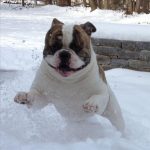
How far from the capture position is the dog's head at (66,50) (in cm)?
330

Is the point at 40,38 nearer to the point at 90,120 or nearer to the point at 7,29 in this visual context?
the point at 7,29

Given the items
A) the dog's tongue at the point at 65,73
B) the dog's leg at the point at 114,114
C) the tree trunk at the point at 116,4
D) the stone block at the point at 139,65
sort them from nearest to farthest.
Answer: the dog's tongue at the point at 65,73 < the dog's leg at the point at 114,114 < the stone block at the point at 139,65 < the tree trunk at the point at 116,4

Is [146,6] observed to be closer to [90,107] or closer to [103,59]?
[103,59]

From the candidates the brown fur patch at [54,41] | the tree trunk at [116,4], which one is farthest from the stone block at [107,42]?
the tree trunk at [116,4]

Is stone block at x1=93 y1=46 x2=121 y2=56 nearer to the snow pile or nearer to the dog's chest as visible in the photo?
the snow pile

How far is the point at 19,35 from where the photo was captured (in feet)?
45.1

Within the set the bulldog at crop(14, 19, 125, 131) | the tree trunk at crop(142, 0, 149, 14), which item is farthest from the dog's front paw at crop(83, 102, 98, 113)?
the tree trunk at crop(142, 0, 149, 14)

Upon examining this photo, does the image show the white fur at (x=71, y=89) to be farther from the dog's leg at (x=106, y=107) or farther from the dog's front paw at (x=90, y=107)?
the dog's front paw at (x=90, y=107)

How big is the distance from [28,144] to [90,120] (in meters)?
0.95

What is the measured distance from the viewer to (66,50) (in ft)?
10.8

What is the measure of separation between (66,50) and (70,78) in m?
0.27

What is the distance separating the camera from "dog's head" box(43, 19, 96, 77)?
10.8ft

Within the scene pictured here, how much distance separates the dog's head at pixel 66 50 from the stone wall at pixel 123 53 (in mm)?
3807

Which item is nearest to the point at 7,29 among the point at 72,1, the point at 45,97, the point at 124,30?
the point at 124,30
